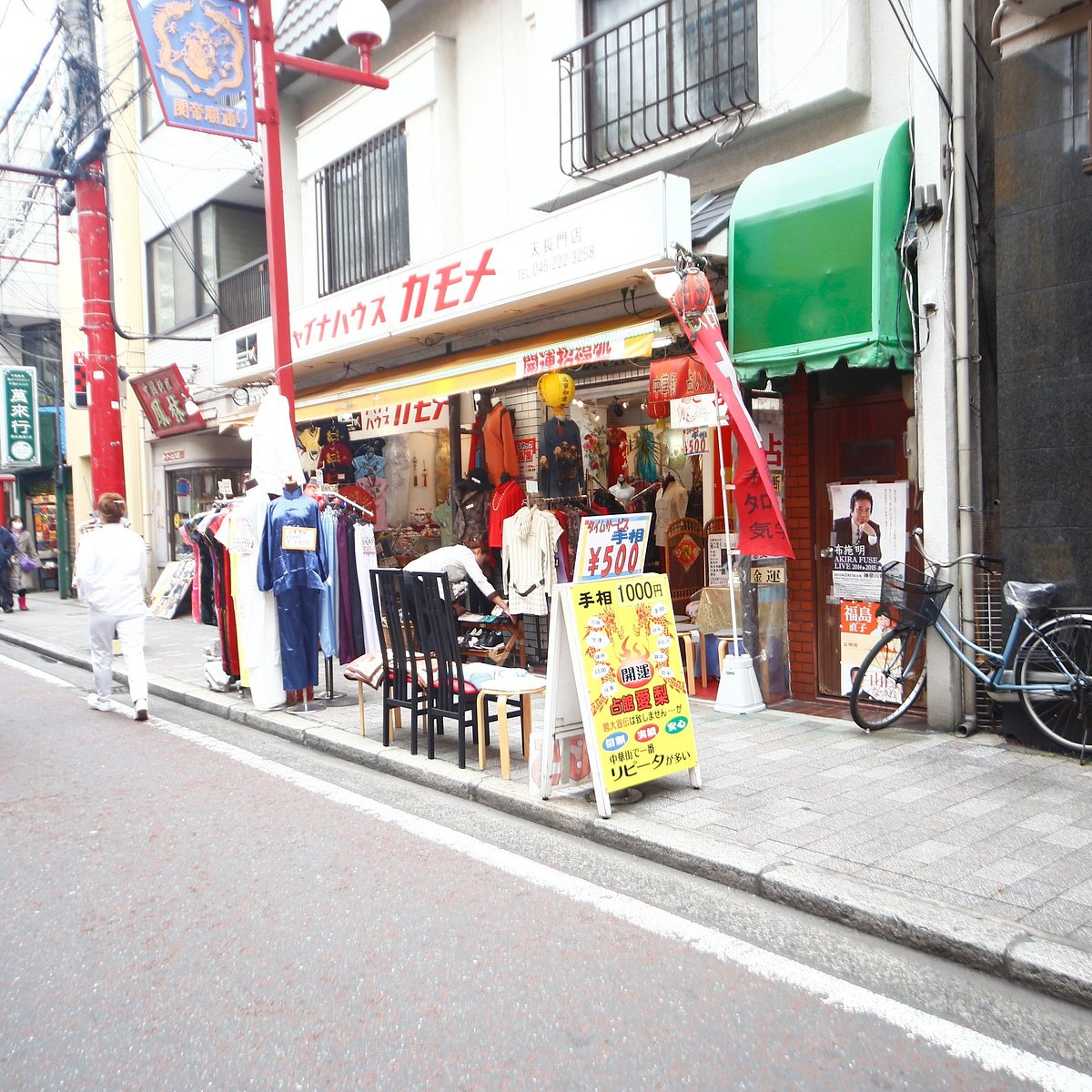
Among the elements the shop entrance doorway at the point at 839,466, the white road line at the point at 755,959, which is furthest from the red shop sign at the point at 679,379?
the white road line at the point at 755,959

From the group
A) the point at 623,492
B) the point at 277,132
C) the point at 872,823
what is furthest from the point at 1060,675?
the point at 277,132

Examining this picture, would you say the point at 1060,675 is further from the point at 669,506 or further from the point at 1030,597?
the point at 669,506

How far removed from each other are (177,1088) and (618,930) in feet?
5.89

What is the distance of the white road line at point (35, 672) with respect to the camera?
11.0 m

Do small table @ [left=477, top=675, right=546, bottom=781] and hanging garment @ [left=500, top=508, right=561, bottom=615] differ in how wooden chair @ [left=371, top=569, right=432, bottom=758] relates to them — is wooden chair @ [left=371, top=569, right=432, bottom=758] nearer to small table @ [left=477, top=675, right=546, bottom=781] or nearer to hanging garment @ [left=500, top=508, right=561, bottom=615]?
small table @ [left=477, top=675, right=546, bottom=781]

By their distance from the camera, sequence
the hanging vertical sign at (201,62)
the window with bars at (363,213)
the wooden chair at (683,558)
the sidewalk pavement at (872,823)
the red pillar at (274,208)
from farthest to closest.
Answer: the window with bars at (363,213) < the wooden chair at (683,558) < the red pillar at (274,208) < the hanging vertical sign at (201,62) < the sidewalk pavement at (872,823)

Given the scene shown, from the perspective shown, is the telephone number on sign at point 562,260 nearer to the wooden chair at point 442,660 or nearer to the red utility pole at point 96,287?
the wooden chair at point 442,660

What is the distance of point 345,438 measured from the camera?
13148mm

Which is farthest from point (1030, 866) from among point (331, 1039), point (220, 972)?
point (220, 972)

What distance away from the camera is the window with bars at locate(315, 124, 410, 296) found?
12.5m

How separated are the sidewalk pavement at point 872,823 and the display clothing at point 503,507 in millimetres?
2897

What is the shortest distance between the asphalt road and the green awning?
4048 mm

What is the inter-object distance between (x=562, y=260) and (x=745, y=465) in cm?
256

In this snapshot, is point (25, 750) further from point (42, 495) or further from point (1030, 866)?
point (42, 495)
